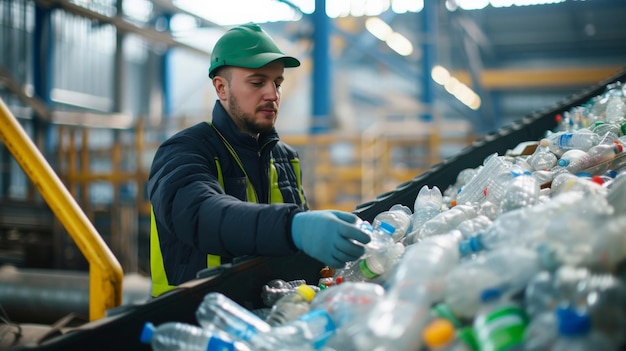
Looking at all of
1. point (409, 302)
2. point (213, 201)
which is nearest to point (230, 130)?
point (213, 201)

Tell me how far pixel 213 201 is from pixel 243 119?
60cm

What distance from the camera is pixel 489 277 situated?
1387 mm

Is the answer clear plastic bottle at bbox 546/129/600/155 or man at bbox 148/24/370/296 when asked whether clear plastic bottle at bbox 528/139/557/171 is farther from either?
man at bbox 148/24/370/296

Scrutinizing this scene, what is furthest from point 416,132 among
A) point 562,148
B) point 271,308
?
point 271,308

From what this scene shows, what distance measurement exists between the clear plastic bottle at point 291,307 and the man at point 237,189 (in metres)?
0.12

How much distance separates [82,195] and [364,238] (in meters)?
8.43

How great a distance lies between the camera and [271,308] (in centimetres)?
181

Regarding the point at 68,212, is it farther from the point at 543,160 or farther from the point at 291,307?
the point at 543,160

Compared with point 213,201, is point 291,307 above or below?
below

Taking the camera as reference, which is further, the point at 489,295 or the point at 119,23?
the point at 119,23

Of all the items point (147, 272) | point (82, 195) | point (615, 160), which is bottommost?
point (147, 272)

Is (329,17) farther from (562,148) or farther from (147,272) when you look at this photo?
(562,148)

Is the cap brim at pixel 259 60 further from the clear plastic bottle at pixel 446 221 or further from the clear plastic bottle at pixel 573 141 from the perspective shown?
the clear plastic bottle at pixel 573 141

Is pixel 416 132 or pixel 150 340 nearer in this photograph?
pixel 150 340
